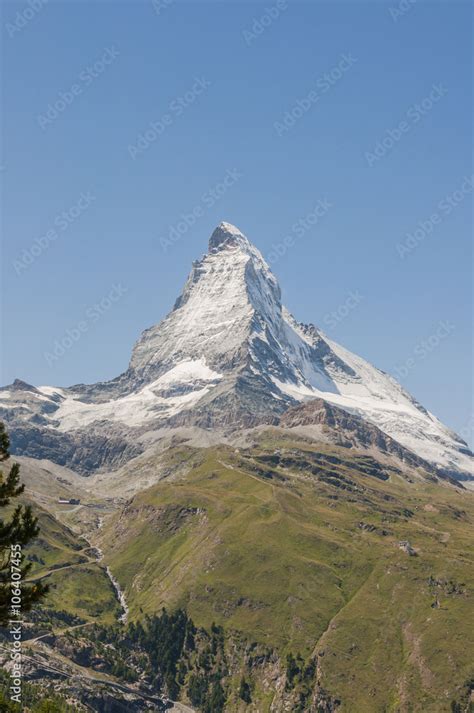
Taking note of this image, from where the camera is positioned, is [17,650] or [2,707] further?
[17,650]

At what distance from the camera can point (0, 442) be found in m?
69.4

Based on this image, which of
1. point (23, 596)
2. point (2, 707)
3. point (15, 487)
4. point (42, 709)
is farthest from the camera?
point (42, 709)

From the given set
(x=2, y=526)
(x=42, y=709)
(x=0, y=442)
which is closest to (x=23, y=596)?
(x=2, y=526)

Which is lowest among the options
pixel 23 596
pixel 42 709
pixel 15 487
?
pixel 42 709

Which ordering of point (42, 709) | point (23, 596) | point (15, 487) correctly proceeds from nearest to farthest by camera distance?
point (23, 596) → point (15, 487) → point (42, 709)

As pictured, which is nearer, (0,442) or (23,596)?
(23,596)

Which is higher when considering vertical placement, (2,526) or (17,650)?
(2,526)

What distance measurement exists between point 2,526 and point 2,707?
20.9 metres

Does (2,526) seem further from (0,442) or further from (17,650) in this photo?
(17,650)

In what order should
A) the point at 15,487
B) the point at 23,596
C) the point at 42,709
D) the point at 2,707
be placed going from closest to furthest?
1. the point at 23,596
2. the point at 15,487
3. the point at 2,707
4. the point at 42,709

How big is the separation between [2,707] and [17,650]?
54.0 feet

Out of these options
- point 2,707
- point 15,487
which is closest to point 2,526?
point 15,487

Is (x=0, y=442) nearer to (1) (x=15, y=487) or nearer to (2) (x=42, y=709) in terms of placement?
(1) (x=15, y=487)

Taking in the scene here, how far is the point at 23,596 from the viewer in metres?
64.8
